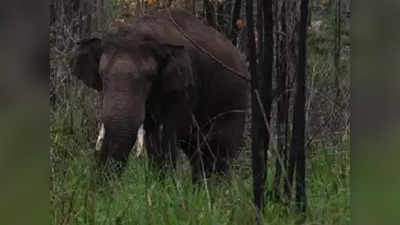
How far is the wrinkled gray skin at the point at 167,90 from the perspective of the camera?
8.06ft

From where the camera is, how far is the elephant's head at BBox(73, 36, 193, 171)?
2723 mm

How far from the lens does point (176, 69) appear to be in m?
3.29

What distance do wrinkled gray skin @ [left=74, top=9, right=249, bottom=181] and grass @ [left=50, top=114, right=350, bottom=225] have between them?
141 mm

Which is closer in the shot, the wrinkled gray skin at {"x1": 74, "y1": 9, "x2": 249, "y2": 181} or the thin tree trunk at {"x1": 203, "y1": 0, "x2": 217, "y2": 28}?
the thin tree trunk at {"x1": 203, "y1": 0, "x2": 217, "y2": 28}

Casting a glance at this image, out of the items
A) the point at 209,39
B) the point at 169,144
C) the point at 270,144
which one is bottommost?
the point at 169,144

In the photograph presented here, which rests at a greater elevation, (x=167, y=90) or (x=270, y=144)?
(x=270, y=144)

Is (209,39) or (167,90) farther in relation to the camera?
(167,90)

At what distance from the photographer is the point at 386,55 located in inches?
65.2

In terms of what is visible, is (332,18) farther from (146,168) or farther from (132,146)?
(132,146)

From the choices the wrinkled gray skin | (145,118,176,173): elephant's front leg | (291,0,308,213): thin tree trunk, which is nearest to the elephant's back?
the wrinkled gray skin

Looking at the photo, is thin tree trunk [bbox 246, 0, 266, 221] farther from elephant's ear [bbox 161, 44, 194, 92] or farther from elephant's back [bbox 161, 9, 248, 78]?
elephant's ear [bbox 161, 44, 194, 92]

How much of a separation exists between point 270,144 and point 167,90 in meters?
1.46

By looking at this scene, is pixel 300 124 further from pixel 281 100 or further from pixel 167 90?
pixel 167 90

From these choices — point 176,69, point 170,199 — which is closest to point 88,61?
point 176,69
